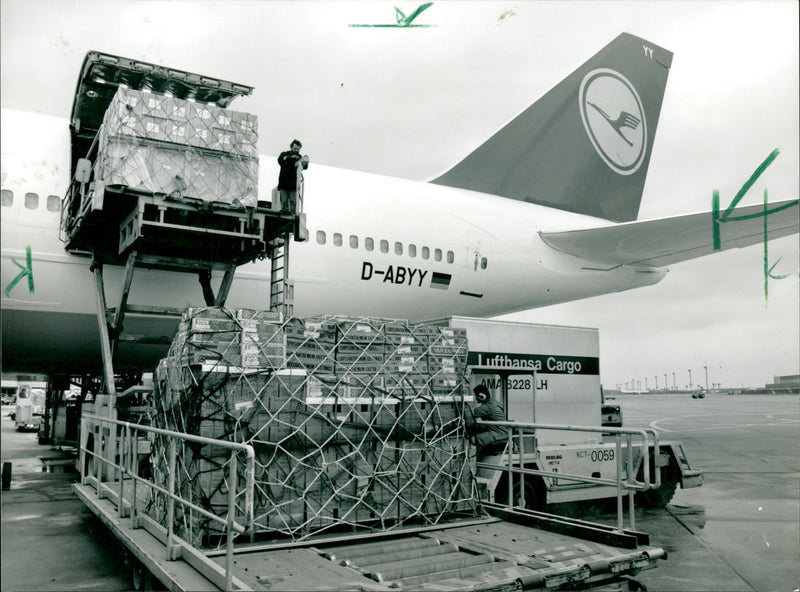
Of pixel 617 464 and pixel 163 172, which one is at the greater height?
pixel 163 172

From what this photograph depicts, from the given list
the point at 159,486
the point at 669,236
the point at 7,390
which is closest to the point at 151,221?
the point at 159,486

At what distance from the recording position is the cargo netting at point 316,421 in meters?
5.32

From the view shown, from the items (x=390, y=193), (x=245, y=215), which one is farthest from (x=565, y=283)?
(x=245, y=215)

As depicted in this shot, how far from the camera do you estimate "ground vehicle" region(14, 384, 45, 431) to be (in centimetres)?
2586

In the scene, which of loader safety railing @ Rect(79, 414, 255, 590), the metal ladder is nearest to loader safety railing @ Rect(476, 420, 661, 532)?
loader safety railing @ Rect(79, 414, 255, 590)

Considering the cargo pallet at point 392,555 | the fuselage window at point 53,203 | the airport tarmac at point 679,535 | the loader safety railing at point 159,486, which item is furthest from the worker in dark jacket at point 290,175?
the airport tarmac at point 679,535

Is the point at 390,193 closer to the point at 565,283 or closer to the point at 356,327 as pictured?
the point at 565,283

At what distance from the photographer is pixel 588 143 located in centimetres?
1653

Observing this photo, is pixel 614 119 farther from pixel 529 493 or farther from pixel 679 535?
pixel 529 493

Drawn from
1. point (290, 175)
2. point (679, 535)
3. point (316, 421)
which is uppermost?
point (290, 175)

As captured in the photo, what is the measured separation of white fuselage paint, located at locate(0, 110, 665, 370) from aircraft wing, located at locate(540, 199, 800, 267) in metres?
0.40

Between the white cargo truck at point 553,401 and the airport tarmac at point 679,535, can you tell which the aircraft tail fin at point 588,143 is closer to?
the white cargo truck at point 553,401

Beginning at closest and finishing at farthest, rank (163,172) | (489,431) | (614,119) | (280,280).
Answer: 1. (489,431)
2. (163,172)
3. (280,280)
4. (614,119)

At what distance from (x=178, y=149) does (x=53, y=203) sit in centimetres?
251
